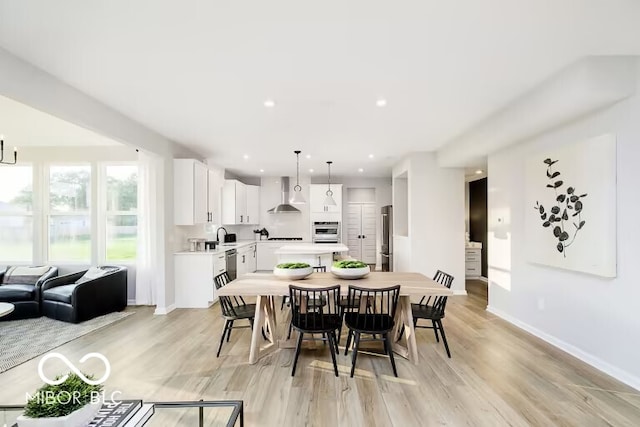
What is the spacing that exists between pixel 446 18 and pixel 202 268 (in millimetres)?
4844

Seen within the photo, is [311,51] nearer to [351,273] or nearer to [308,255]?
[351,273]

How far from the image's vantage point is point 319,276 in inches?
153

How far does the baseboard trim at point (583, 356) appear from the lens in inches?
110

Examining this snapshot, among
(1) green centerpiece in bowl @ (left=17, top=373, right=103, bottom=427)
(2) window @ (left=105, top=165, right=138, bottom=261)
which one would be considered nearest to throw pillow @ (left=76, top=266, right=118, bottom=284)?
(2) window @ (left=105, top=165, right=138, bottom=261)

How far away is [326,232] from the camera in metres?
9.08

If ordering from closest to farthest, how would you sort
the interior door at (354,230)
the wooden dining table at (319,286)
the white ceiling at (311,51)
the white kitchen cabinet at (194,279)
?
the white ceiling at (311,51)
the wooden dining table at (319,286)
the white kitchen cabinet at (194,279)
the interior door at (354,230)

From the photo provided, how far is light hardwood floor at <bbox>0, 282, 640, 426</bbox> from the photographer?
240cm

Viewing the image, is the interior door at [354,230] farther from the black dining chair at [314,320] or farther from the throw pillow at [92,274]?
the black dining chair at [314,320]

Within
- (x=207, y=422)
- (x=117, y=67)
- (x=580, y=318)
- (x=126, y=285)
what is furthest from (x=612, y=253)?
(x=126, y=285)

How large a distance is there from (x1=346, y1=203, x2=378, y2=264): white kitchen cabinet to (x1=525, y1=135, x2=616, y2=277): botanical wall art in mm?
5727

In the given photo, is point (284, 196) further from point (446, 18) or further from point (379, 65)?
point (446, 18)

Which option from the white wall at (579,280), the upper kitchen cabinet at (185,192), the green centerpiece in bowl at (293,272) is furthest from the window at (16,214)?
the white wall at (579,280)

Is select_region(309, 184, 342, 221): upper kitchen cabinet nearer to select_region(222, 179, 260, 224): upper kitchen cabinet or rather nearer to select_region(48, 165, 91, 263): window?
select_region(222, 179, 260, 224): upper kitchen cabinet

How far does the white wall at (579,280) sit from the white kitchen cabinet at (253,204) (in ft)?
20.0
